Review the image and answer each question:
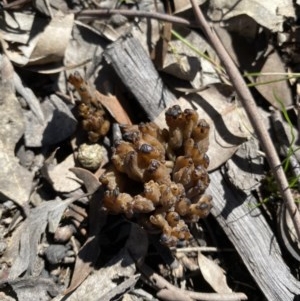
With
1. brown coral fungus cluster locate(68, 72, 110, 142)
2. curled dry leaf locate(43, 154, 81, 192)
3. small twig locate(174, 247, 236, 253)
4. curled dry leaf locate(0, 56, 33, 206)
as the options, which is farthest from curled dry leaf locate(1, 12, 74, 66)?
small twig locate(174, 247, 236, 253)

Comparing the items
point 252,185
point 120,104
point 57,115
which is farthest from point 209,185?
point 57,115

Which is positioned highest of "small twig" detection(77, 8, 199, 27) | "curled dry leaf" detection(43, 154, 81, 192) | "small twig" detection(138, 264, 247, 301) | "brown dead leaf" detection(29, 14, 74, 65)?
"small twig" detection(77, 8, 199, 27)

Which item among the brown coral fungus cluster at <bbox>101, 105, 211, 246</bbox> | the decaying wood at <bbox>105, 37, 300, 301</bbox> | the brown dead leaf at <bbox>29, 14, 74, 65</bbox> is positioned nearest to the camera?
the brown coral fungus cluster at <bbox>101, 105, 211, 246</bbox>

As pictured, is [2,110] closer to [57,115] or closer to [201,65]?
[57,115]

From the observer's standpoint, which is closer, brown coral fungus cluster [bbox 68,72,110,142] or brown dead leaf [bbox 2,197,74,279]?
brown dead leaf [bbox 2,197,74,279]

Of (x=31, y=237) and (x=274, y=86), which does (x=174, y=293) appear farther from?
(x=274, y=86)

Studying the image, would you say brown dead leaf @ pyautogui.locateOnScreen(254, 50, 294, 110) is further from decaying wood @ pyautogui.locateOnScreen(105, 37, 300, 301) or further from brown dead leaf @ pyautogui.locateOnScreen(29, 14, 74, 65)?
brown dead leaf @ pyautogui.locateOnScreen(29, 14, 74, 65)

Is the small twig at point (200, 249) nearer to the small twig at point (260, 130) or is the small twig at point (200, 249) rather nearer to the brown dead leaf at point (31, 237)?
the small twig at point (260, 130)
